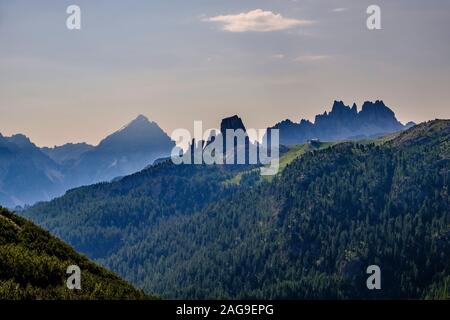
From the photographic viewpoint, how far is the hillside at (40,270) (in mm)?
80375

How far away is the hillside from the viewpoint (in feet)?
264

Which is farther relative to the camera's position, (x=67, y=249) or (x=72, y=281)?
(x=67, y=249)

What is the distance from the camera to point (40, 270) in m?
86.1
